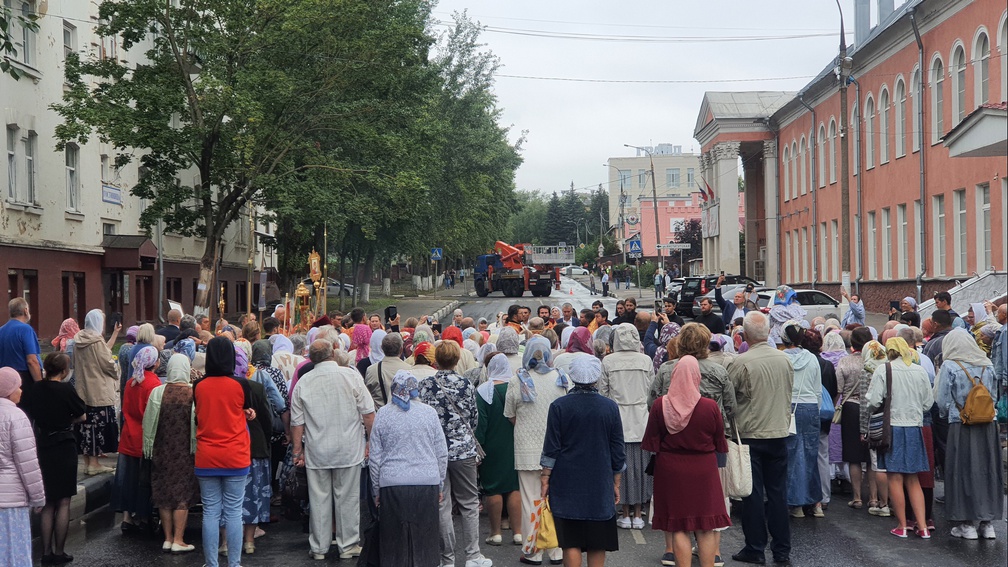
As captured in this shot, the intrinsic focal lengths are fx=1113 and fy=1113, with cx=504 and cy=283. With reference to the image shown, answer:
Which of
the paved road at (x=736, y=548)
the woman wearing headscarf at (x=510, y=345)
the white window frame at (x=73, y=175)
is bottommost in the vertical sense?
the paved road at (x=736, y=548)

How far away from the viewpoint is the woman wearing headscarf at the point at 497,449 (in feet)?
30.9

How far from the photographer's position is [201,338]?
39.5ft

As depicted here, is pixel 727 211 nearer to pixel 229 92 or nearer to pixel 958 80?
pixel 958 80

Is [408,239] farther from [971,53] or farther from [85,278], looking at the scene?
[971,53]

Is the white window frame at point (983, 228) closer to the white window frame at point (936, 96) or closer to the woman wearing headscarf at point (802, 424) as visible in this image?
the white window frame at point (936, 96)

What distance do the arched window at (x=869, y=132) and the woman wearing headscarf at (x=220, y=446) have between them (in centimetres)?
3335

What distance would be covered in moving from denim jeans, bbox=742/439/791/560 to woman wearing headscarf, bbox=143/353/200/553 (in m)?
4.57

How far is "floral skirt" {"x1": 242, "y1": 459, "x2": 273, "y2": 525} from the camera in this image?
942 cm

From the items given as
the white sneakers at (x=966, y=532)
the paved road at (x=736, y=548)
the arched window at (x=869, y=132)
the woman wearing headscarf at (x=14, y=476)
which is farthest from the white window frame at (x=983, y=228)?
the woman wearing headscarf at (x=14, y=476)

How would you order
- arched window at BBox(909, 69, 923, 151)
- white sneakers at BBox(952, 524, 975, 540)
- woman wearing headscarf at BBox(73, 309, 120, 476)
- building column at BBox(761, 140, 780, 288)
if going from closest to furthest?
1. white sneakers at BBox(952, 524, 975, 540)
2. woman wearing headscarf at BBox(73, 309, 120, 476)
3. arched window at BBox(909, 69, 923, 151)
4. building column at BBox(761, 140, 780, 288)

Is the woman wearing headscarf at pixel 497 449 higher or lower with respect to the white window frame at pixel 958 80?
lower

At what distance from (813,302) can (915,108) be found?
7.07 metres

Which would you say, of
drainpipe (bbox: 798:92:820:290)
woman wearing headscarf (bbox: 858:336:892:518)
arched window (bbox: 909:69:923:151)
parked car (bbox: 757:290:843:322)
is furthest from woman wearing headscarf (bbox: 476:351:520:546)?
drainpipe (bbox: 798:92:820:290)

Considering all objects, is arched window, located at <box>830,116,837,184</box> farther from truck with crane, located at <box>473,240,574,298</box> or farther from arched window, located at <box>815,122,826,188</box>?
truck with crane, located at <box>473,240,574,298</box>
